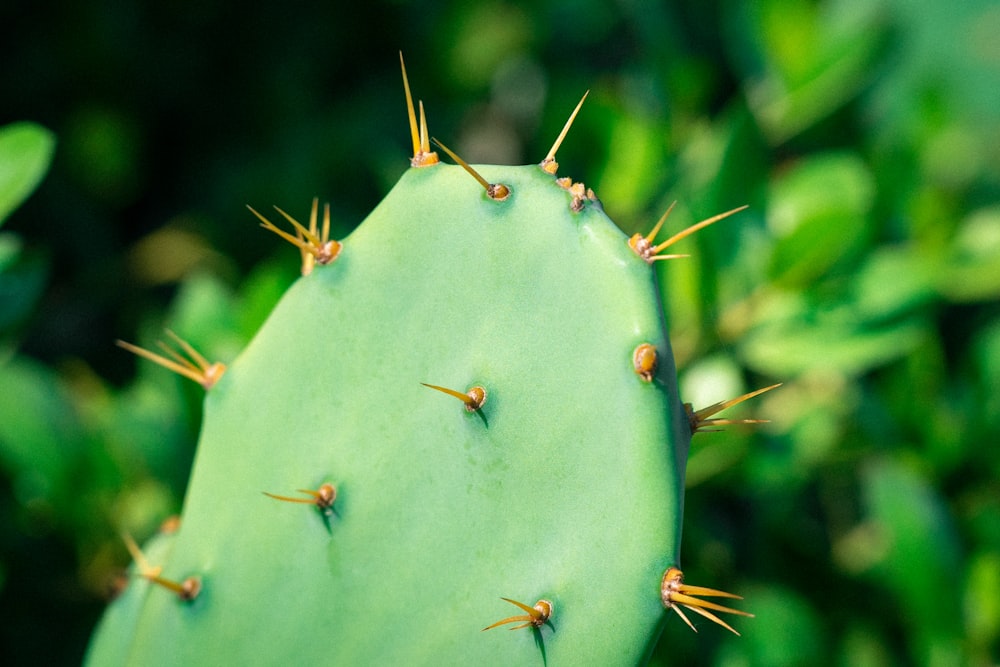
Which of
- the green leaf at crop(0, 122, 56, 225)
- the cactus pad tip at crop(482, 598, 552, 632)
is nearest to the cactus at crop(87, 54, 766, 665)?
the cactus pad tip at crop(482, 598, 552, 632)

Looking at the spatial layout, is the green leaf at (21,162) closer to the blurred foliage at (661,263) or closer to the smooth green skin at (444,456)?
the blurred foliage at (661,263)

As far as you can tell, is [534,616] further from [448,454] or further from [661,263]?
[661,263]

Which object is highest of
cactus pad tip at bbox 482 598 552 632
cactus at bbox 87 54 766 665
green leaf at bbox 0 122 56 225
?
green leaf at bbox 0 122 56 225

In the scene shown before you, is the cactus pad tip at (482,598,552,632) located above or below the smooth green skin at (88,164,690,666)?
below

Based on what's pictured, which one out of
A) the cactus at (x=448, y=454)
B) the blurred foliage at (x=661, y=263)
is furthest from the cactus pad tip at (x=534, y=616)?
the blurred foliage at (x=661, y=263)

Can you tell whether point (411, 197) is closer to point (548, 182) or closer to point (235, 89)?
point (548, 182)

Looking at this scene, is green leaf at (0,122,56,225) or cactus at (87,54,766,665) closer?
cactus at (87,54,766,665)

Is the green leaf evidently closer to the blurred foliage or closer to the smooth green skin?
the blurred foliage

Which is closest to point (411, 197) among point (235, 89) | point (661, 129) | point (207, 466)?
point (207, 466)
